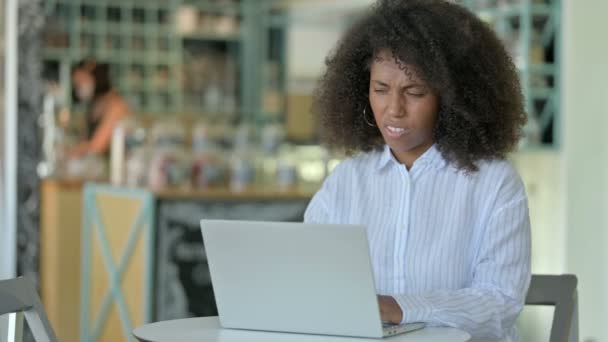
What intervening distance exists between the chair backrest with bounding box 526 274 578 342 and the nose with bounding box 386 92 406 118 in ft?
1.77

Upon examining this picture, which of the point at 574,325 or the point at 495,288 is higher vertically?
the point at 495,288

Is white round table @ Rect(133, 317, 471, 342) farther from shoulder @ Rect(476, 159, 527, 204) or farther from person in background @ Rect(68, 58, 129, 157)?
person in background @ Rect(68, 58, 129, 157)

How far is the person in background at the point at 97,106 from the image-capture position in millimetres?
7232

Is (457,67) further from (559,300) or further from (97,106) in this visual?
(97,106)

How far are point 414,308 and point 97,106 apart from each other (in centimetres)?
561

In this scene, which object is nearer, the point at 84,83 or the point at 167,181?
the point at 167,181

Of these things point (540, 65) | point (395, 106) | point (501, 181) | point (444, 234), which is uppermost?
point (540, 65)

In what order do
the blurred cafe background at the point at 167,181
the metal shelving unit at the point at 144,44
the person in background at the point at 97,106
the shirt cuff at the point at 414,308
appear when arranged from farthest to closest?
the metal shelving unit at the point at 144,44
the person in background at the point at 97,106
the blurred cafe background at the point at 167,181
the shirt cuff at the point at 414,308

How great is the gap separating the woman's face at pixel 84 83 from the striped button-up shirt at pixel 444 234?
5.43m

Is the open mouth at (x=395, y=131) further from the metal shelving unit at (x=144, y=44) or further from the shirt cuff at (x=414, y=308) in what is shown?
the metal shelving unit at (x=144, y=44)

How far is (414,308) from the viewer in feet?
6.67

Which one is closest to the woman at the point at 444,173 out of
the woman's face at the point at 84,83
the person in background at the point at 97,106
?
the person in background at the point at 97,106

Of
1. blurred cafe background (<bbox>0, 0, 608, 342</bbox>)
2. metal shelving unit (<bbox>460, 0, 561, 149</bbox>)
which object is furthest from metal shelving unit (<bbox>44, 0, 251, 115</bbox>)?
metal shelving unit (<bbox>460, 0, 561, 149</bbox>)

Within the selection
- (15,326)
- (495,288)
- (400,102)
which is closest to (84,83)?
(15,326)
